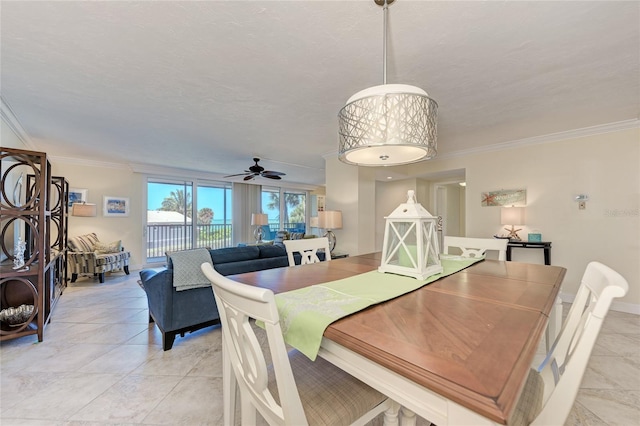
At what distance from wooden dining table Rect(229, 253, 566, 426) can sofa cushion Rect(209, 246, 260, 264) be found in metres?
1.48

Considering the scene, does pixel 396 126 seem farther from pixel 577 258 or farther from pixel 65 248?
pixel 65 248

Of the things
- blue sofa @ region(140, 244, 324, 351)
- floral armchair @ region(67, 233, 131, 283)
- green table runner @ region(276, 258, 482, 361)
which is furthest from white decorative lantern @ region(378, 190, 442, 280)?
floral armchair @ region(67, 233, 131, 283)

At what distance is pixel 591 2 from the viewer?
4.53ft

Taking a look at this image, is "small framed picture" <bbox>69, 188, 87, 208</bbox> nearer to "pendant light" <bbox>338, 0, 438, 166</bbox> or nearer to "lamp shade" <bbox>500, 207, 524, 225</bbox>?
"pendant light" <bbox>338, 0, 438, 166</bbox>

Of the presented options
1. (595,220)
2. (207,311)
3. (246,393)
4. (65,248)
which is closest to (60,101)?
(207,311)

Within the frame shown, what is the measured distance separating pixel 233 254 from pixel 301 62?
1.82 metres

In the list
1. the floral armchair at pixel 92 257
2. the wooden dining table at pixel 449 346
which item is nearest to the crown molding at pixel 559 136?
the wooden dining table at pixel 449 346

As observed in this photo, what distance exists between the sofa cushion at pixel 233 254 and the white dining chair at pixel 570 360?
2302 millimetres

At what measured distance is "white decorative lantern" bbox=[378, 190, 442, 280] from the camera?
Answer: 4.33 ft

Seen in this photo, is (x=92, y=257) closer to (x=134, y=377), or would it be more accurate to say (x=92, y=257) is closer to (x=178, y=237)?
(x=178, y=237)

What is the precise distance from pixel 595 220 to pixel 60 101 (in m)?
6.11

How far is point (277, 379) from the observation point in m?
0.77

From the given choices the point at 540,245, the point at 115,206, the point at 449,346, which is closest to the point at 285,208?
the point at 115,206

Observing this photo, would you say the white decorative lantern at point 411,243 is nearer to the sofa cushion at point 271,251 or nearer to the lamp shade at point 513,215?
the sofa cushion at point 271,251
